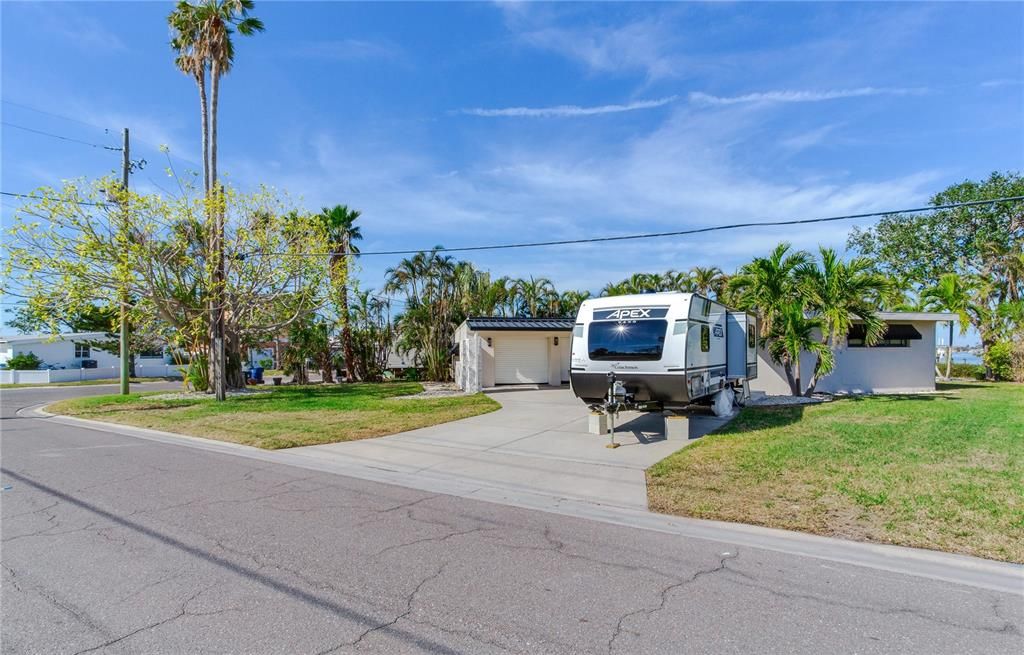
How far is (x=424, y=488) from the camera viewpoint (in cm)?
734

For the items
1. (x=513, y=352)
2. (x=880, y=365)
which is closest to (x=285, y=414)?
(x=513, y=352)

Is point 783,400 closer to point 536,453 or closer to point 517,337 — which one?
point 517,337

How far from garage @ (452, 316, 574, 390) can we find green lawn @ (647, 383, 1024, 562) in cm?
1143

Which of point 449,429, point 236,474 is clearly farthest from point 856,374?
point 236,474

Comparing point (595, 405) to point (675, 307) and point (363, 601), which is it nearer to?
point (675, 307)

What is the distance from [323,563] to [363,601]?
Result: 2.84 ft

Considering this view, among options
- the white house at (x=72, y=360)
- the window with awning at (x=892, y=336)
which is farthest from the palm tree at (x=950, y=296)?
the white house at (x=72, y=360)

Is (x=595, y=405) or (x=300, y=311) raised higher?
(x=300, y=311)

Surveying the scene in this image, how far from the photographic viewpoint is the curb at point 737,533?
4.48 meters

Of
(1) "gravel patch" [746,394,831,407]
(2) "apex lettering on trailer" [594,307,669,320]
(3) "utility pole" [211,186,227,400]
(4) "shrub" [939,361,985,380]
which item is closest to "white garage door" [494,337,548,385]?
(1) "gravel patch" [746,394,831,407]

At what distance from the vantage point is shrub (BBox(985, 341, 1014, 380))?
966 inches

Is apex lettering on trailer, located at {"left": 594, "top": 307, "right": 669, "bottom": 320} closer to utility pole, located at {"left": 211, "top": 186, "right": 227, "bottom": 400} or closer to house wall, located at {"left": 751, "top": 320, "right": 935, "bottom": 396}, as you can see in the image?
house wall, located at {"left": 751, "top": 320, "right": 935, "bottom": 396}

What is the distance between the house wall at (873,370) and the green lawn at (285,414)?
32.6 feet

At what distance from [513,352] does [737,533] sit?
1739cm
